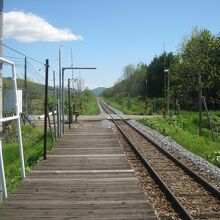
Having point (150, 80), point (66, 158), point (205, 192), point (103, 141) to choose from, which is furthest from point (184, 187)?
point (150, 80)

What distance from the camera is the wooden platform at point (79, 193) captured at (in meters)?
6.65

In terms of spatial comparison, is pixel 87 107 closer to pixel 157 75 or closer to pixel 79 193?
pixel 157 75

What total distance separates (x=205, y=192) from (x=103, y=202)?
116 inches

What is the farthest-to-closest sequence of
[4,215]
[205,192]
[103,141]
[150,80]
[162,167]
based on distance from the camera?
[150,80] < [103,141] < [162,167] < [205,192] < [4,215]

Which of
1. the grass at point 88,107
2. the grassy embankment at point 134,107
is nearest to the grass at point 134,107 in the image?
the grassy embankment at point 134,107

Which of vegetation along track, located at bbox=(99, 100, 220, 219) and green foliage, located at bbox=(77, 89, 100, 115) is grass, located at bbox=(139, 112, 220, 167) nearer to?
vegetation along track, located at bbox=(99, 100, 220, 219)

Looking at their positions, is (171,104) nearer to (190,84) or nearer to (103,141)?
(190,84)

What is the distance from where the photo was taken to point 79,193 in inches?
319

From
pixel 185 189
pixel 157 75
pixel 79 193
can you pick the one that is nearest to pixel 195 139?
pixel 185 189

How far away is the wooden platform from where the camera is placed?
262 inches

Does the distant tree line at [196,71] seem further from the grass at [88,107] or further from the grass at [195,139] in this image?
the grass at [195,139]

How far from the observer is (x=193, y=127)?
105 ft

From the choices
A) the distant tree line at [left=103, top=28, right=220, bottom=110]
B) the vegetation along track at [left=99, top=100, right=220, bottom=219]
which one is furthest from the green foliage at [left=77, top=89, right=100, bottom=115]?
the vegetation along track at [left=99, top=100, right=220, bottom=219]

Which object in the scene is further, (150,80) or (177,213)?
(150,80)
